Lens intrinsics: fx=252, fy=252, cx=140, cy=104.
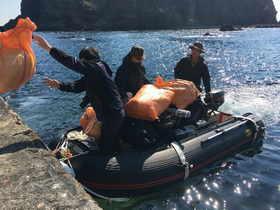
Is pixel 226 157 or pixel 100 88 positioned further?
pixel 226 157

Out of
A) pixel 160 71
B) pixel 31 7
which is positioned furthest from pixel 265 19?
pixel 160 71

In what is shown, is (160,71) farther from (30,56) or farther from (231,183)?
(30,56)

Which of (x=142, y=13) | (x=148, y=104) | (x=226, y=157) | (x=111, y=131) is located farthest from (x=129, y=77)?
(x=142, y=13)

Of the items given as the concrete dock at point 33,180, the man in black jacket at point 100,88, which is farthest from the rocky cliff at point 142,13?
the concrete dock at point 33,180

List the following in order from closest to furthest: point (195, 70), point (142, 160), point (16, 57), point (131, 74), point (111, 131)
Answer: point (16, 57) < point (111, 131) < point (142, 160) < point (131, 74) < point (195, 70)

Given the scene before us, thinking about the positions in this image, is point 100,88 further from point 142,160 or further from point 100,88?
point 142,160

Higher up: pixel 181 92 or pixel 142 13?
pixel 142 13

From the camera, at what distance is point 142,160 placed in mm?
4652

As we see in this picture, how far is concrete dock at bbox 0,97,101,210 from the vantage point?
2826 millimetres

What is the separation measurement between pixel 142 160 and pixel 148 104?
3.47 ft

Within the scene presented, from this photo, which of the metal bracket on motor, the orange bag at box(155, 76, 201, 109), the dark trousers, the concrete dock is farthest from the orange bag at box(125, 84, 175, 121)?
the concrete dock

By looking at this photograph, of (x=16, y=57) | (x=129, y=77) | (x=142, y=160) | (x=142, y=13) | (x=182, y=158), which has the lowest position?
(x=182, y=158)

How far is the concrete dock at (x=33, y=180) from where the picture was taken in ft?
9.27

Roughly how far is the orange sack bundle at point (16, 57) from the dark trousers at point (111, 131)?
148cm
